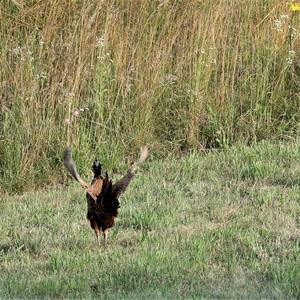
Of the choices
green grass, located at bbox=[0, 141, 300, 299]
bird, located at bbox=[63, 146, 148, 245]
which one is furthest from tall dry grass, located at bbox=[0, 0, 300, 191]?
bird, located at bbox=[63, 146, 148, 245]

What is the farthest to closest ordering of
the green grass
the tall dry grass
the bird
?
the tall dry grass, the bird, the green grass

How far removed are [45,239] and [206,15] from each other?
3.50 meters

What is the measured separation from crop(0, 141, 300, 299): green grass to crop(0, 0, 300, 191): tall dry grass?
391 mm

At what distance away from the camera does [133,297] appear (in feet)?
16.2

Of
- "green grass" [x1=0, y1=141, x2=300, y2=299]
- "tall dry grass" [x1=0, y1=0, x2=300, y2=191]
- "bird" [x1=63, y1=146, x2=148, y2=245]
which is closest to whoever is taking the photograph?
"green grass" [x1=0, y1=141, x2=300, y2=299]

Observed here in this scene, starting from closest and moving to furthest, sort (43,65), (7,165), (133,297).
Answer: (133,297) → (7,165) → (43,65)

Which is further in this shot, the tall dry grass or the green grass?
the tall dry grass

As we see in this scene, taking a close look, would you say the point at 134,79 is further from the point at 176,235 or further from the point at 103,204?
the point at 103,204

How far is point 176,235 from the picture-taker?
6.02 meters

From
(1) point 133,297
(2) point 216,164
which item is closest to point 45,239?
(1) point 133,297

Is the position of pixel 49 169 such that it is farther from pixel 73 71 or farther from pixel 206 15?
pixel 206 15

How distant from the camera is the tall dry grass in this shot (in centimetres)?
790

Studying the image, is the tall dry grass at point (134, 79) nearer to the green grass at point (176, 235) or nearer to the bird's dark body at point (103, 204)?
the green grass at point (176, 235)

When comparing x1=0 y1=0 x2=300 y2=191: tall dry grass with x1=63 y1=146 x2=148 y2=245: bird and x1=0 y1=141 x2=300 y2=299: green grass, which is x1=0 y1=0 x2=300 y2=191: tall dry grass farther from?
x1=63 y1=146 x2=148 y2=245: bird
